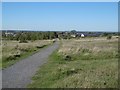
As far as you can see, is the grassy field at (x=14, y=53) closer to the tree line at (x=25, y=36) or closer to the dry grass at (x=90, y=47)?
the dry grass at (x=90, y=47)

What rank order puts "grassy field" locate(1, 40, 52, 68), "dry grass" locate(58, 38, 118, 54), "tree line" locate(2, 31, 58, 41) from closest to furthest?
"grassy field" locate(1, 40, 52, 68)
"dry grass" locate(58, 38, 118, 54)
"tree line" locate(2, 31, 58, 41)

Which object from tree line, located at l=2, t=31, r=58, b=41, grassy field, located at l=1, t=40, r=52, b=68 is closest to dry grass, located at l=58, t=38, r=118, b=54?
grassy field, located at l=1, t=40, r=52, b=68

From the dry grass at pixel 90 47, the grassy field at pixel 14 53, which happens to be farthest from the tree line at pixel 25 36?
the grassy field at pixel 14 53

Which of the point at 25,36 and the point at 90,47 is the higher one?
the point at 90,47

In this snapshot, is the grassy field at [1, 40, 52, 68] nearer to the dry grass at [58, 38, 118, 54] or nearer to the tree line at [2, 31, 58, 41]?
the dry grass at [58, 38, 118, 54]

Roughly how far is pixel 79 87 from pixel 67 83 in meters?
0.92

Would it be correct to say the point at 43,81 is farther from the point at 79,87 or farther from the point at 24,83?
the point at 79,87

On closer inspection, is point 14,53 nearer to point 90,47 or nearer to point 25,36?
point 90,47

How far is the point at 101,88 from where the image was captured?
33.8 ft

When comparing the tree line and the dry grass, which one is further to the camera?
the tree line

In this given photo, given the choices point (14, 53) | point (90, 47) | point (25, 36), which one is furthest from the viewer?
point (25, 36)

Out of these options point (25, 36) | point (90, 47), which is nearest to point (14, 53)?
point (90, 47)

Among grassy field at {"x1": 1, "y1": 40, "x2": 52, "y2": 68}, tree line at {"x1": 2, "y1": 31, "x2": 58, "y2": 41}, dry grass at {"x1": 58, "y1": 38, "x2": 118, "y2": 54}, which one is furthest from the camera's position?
tree line at {"x1": 2, "y1": 31, "x2": 58, "y2": 41}

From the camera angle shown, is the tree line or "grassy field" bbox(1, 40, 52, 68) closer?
"grassy field" bbox(1, 40, 52, 68)
